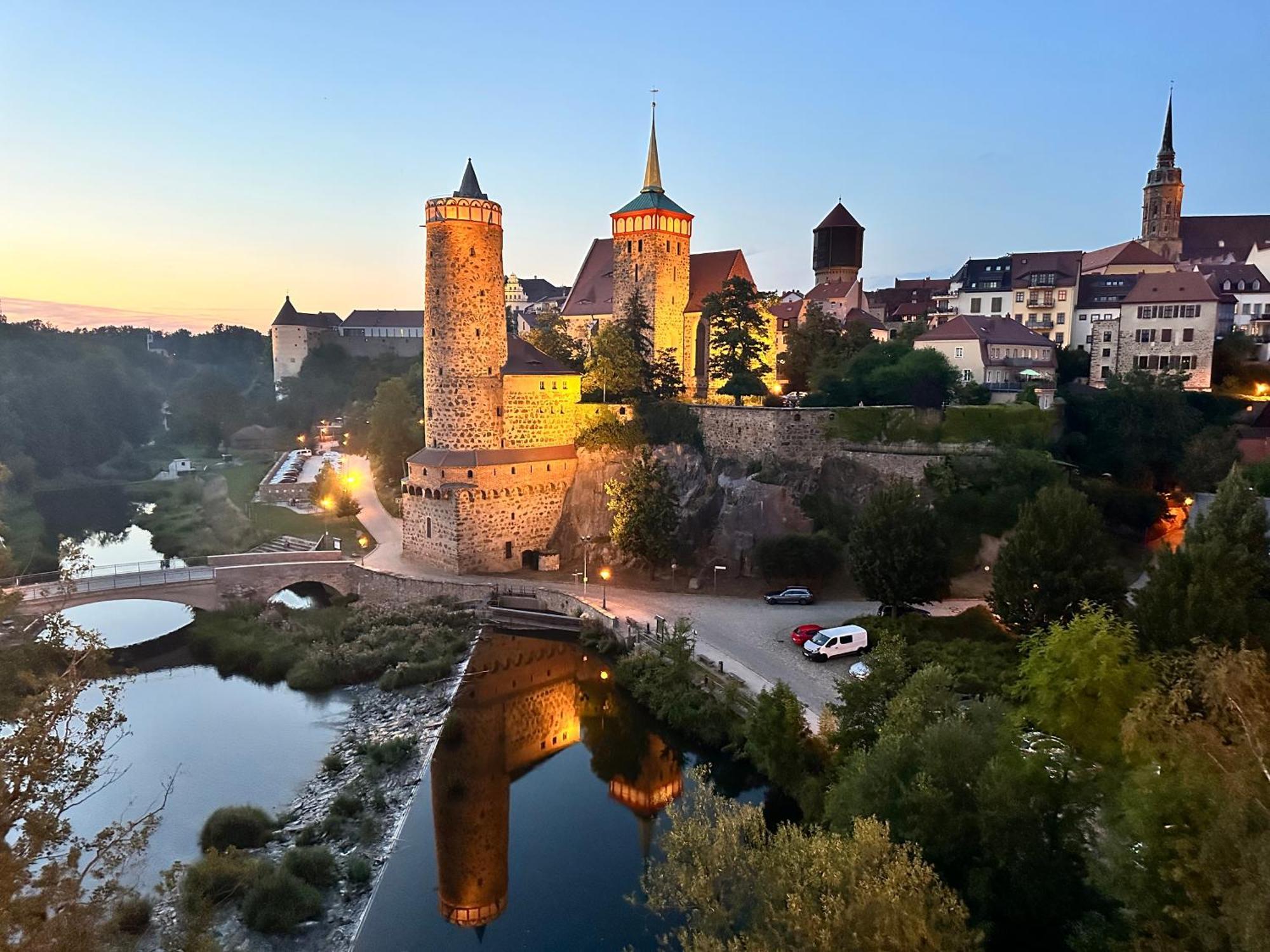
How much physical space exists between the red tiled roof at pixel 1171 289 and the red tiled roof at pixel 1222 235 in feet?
56.1

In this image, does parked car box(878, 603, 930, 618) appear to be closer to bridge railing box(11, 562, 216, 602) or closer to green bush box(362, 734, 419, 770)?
green bush box(362, 734, 419, 770)

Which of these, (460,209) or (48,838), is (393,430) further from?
(48,838)

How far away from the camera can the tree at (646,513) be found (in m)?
29.8

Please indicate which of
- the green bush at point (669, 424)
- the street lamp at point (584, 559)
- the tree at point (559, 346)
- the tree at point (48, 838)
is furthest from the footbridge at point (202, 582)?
the tree at point (48, 838)

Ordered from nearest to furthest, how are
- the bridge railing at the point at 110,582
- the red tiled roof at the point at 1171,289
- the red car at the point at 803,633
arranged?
1. the red car at the point at 803,633
2. the bridge railing at the point at 110,582
3. the red tiled roof at the point at 1171,289

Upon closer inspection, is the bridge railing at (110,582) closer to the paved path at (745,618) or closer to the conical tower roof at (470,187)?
the paved path at (745,618)

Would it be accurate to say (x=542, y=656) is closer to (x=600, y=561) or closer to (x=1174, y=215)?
(x=600, y=561)

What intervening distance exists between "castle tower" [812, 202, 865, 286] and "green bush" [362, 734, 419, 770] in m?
47.4

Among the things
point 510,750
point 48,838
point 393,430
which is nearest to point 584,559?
point 510,750

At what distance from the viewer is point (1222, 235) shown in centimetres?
4953

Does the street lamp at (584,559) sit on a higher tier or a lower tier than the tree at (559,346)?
lower

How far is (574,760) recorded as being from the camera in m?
20.3

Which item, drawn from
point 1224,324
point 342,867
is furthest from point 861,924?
point 1224,324

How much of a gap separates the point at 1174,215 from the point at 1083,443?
1182 inches
